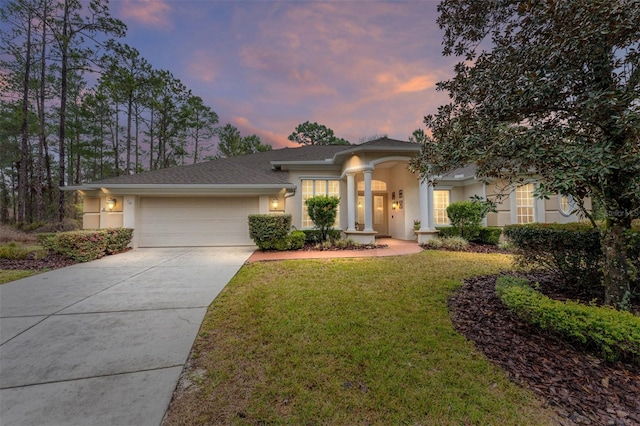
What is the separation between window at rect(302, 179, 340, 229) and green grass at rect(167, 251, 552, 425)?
652 centimetres

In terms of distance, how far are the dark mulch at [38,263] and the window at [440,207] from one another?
44.7ft

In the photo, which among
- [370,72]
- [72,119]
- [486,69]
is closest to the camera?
[486,69]

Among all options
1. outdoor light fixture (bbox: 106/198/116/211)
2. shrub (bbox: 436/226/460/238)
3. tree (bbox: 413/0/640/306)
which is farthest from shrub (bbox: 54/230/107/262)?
shrub (bbox: 436/226/460/238)

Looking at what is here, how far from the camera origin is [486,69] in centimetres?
334

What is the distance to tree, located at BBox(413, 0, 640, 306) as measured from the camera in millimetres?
2416

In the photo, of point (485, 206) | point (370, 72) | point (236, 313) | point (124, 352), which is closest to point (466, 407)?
point (485, 206)

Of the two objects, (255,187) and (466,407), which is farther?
(255,187)

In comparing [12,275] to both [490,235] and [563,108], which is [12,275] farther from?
[490,235]

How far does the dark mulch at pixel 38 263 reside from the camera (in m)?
6.29

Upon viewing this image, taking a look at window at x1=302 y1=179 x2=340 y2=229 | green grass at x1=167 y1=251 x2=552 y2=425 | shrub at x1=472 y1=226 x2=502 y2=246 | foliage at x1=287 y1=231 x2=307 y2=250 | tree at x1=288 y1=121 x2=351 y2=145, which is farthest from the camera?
tree at x1=288 y1=121 x2=351 y2=145

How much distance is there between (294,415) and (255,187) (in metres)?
8.56

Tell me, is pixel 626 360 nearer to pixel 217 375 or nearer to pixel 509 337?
pixel 509 337

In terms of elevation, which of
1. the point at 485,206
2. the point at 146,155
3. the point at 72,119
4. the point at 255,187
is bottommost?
the point at 485,206

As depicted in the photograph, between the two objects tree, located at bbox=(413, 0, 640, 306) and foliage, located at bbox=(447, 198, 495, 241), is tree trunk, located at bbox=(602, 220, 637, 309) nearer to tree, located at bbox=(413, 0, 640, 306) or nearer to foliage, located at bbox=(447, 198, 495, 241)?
tree, located at bbox=(413, 0, 640, 306)
